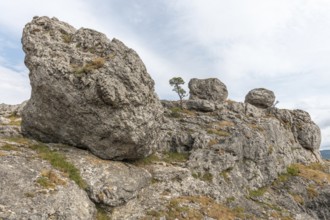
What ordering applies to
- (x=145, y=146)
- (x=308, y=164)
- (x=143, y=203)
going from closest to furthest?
(x=143, y=203)
(x=145, y=146)
(x=308, y=164)

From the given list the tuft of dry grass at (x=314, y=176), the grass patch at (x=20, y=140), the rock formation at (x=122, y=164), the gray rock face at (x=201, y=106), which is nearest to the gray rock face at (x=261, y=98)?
the gray rock face at (x=201, y=106)

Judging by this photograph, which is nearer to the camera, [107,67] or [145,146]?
[107,67]

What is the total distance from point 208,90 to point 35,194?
57244mm

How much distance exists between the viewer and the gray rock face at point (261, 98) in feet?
266

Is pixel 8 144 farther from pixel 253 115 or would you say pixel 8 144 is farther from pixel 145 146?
pixel 253 115

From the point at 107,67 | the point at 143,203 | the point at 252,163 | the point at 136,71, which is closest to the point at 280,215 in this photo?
the point at 252,163

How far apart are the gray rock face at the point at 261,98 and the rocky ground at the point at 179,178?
643 inches

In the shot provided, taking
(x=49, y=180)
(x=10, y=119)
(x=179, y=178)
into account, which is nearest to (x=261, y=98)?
(x=179, y=178)

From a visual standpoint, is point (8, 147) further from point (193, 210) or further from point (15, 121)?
point (15, 121)

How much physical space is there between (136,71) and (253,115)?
126 feet

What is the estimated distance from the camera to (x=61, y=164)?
113 ft

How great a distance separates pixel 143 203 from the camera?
3541cm

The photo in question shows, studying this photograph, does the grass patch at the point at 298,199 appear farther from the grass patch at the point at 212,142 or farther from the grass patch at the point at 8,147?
the grass patch at the point at 8,147

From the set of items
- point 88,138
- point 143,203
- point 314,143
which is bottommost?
point 143,203
